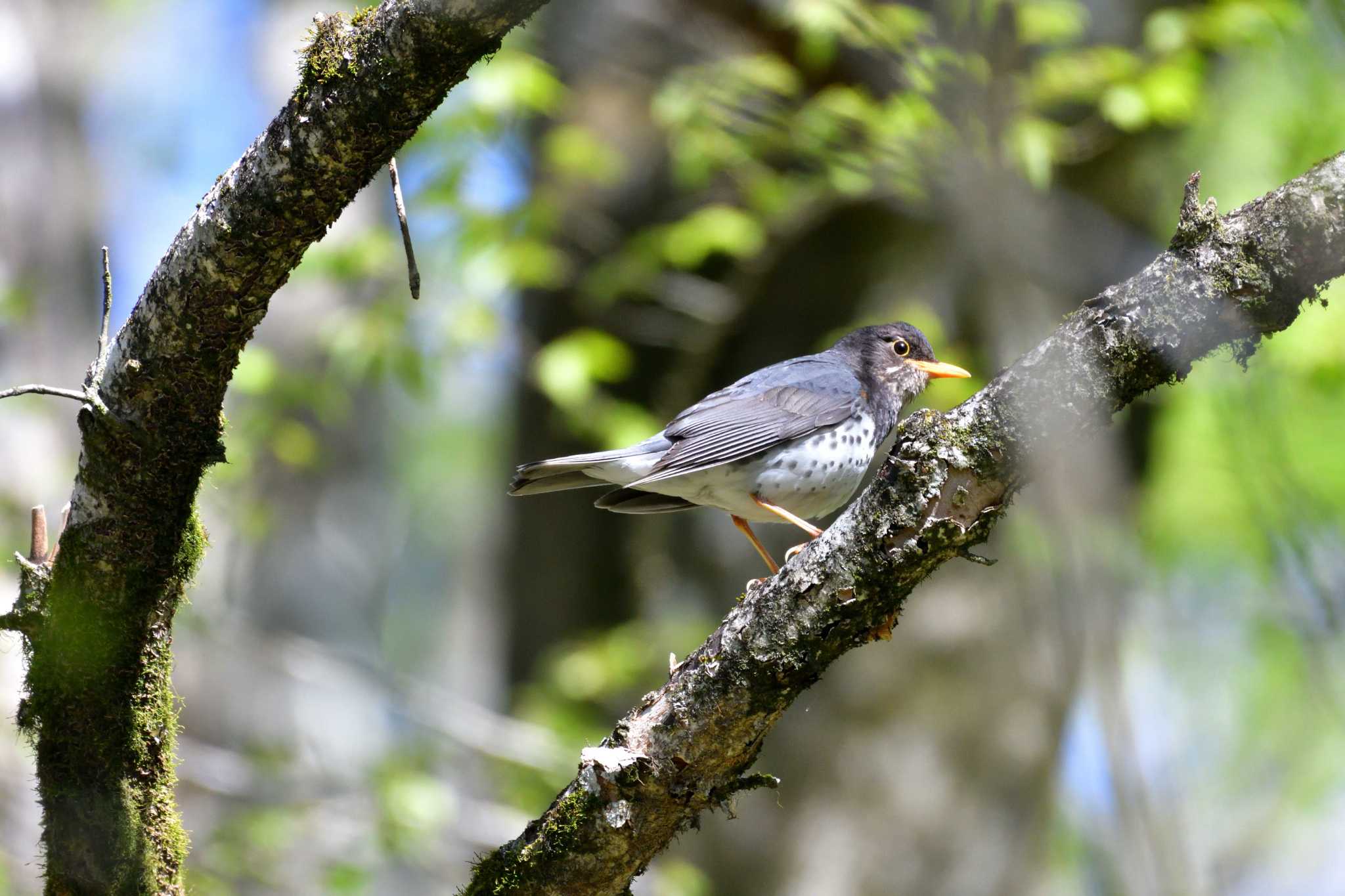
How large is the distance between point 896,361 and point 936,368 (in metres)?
0.21

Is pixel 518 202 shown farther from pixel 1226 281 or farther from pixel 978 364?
pixel 1226 281

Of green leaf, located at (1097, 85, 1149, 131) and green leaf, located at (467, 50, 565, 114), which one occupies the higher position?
green leaf, located at (467, 50, 565, 114)

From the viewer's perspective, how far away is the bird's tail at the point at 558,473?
4.42 meters

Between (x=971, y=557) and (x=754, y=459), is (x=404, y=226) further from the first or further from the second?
(x=754, y=459)

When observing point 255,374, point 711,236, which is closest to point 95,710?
point 255,374

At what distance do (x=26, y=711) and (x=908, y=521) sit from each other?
90.1 inches

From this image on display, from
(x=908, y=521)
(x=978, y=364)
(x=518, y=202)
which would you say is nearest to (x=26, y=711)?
(x=908, y=521)

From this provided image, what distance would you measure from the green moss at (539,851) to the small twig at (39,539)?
4.68ft

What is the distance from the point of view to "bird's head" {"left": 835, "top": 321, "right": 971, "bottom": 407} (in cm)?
550

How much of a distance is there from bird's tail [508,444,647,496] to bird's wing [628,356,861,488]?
0.70 ft

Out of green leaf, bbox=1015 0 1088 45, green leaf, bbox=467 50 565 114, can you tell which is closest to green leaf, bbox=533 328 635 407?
green leaf, bbox=467 50 565 114

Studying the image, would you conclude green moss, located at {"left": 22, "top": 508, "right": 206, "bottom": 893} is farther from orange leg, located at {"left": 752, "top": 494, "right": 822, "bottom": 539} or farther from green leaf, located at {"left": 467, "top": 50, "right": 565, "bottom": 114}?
green leaf, located at {"left": 467, "top": 50, "right": 565, "bottom": 114}

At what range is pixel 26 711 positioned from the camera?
9.02 feet

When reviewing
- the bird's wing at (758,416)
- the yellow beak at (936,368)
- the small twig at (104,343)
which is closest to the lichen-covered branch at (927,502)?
the small twig at (104,343)
